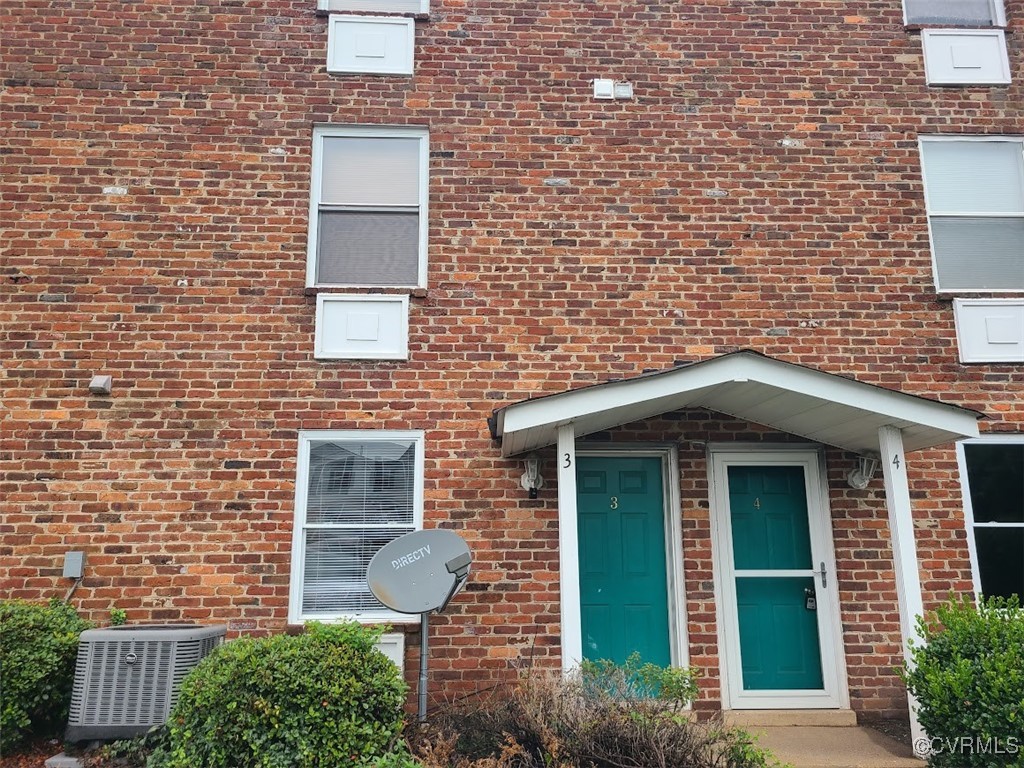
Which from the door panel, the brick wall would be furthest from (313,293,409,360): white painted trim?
the door panel

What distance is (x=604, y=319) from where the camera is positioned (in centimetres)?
693

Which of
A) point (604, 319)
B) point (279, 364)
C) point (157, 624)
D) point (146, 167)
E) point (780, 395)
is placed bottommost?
point (157, 624)

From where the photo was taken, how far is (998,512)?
6738 mm

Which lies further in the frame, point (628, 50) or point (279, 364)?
point (628, 50)

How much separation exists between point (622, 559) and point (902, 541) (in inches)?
83.1

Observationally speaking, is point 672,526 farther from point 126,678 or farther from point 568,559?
point 126,678

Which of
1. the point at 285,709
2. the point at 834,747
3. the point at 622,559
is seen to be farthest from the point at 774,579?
the point at 285,709

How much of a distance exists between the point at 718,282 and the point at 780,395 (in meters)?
1.50

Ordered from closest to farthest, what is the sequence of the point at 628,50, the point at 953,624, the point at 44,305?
the point at 953,624, the point at 44,305, the point at 628,50

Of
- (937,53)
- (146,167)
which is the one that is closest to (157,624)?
(146,167)

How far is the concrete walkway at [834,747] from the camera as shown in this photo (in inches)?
210

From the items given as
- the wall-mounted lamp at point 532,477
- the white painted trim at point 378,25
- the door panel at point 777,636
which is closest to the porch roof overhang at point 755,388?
the wall-mounted lamp at point 532,477

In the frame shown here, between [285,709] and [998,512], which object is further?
[998,512]

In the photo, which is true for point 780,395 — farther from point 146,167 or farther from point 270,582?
point 146,167
